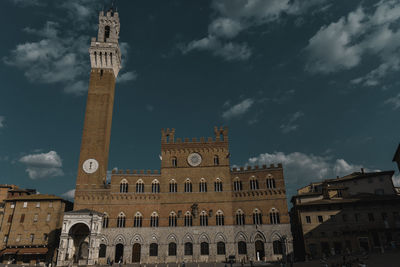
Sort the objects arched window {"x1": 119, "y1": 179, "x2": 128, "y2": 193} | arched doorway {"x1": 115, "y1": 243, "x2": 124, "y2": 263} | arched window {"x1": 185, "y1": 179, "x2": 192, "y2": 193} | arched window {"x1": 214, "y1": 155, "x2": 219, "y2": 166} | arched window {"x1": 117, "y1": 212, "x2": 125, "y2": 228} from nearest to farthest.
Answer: arched doorway {"x1": 115, "y1": 243, "x2": 124, "y2": 263}
arched window {"x1": 117, "y1": 212, "x2": 125, "y2": 228}
arched window {"x1": 119, "y1": 179, "x2": 128, "y2": 193}
arched window {"x1": 185, "y1": 179, "x2": 192, "y2": 193}
arched window {"x1": 214, "y1": 155, "x2": 219, "y2": 166}

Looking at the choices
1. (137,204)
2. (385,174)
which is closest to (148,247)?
(137,204)

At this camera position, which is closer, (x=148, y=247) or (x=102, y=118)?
(x=148, y=247)

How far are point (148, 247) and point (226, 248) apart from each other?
11.8 meters

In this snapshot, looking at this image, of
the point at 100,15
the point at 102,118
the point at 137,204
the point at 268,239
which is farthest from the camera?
the point at 100,15

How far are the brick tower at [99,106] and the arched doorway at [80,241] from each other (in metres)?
3.29

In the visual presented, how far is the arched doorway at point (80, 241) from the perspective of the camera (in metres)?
42.7

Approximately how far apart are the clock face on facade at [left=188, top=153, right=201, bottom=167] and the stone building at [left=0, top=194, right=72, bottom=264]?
22761mm

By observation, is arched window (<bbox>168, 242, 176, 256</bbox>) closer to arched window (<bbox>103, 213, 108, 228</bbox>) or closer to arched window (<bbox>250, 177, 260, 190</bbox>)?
arched window (<bbox>103, 213, 108, 228</bbox>)

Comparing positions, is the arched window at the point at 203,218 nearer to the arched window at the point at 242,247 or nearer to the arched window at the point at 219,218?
the arched window at the point at 219,218

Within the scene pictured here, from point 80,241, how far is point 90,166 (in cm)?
1167

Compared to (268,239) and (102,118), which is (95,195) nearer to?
(102,118)

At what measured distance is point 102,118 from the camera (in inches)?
1986

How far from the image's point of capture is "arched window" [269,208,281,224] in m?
43.9

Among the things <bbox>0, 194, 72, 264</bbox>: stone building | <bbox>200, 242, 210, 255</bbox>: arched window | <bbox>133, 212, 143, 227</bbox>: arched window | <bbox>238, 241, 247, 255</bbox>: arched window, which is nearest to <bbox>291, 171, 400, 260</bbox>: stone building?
<bbox>238, 241, 247, 255</bbox>: arched window
